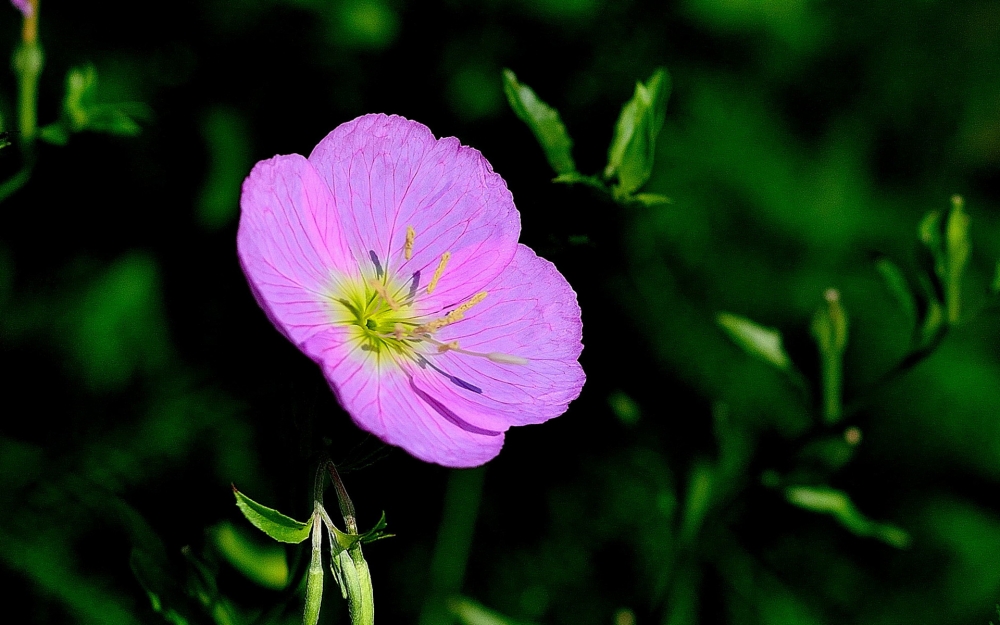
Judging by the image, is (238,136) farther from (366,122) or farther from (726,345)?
(726,345)

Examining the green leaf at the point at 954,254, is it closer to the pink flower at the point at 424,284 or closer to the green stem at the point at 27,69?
the pink flower at the point at 424,284

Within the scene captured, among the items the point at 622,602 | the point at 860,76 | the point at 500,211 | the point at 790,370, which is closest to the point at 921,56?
the point at 860,76

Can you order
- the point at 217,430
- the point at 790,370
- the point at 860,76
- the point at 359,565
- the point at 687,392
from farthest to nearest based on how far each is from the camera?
the point at 860,76, the point at 687,392, the point at 217,430, the point at 790,370, the point at 359,565

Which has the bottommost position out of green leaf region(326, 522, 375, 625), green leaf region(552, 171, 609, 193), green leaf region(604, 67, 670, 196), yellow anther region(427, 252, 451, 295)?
green leaf region(326, 522, 375, 625)

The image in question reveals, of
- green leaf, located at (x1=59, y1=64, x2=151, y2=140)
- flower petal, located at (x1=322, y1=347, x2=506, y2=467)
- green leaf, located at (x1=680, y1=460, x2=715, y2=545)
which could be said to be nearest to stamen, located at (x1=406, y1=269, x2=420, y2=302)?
flower petal, located at (x1=322, y1=347, x2=506, y2=467)

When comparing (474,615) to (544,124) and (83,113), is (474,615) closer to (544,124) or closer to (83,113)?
A: (544,124)

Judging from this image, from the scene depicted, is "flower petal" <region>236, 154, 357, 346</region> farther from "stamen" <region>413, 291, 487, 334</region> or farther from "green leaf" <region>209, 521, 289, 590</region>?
"green leaf" <region>209, 521, 289, 590</region>

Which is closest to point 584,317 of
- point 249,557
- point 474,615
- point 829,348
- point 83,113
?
point 829,348
